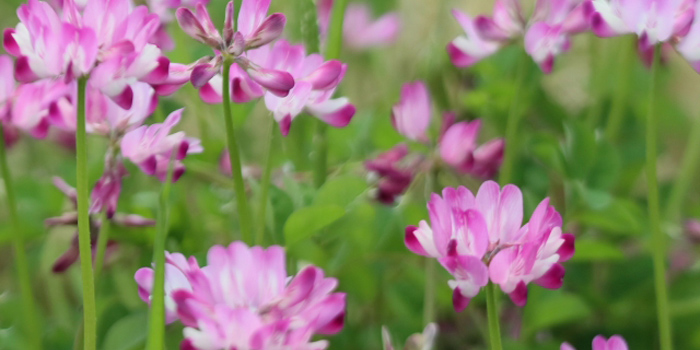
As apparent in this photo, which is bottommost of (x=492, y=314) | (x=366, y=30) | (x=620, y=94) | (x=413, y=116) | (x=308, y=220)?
(x=492, y=314)

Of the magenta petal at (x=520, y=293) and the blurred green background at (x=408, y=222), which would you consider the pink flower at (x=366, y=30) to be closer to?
the blurred green background at (x=408, y=222)

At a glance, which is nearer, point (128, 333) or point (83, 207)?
point (83, 207)

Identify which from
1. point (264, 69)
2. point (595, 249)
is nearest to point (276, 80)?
point (264, 69)

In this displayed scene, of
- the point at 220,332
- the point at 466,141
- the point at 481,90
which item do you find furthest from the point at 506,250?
the point at 481,90

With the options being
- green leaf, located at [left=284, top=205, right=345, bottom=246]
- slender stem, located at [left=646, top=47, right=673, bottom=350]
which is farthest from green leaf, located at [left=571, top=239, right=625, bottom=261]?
green leaf, located at [left=284, top=205, right=345, bottom=246]

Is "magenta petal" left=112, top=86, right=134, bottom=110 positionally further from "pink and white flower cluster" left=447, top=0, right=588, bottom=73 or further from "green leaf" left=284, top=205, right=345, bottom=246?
"pink and white flower cluster" left=447, top=0, right=588, bottom=73

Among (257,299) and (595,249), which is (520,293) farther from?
(595,249)

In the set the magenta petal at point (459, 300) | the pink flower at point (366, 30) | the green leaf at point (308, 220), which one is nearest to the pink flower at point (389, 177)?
the green leaf at point (308, 220)
